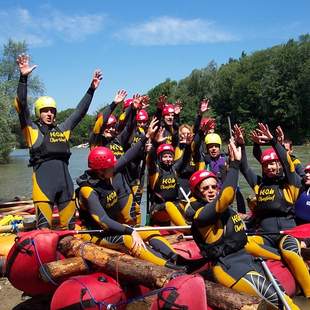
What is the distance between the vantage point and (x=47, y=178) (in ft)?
18.6

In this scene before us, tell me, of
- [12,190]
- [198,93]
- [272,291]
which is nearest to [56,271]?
[272,291]

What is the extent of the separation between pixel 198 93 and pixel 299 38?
16.2m

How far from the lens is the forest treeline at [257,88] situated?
52381mm

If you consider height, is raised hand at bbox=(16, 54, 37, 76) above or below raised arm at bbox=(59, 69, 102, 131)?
above

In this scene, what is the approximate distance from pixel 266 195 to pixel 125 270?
7.34 feet

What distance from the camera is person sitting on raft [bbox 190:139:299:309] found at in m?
3.97

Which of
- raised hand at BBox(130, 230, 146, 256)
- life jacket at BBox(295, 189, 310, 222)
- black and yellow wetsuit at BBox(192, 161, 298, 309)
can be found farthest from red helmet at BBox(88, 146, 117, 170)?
life jacket at BBox(295, 189, 310, 222)

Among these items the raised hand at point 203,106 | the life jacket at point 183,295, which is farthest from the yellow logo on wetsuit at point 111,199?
the raised hand at point 203,106

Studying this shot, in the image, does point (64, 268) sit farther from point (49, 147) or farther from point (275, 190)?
point (275, 190)

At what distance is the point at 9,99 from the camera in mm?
32656

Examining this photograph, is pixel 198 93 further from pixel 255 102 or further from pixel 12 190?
pixel 12 190

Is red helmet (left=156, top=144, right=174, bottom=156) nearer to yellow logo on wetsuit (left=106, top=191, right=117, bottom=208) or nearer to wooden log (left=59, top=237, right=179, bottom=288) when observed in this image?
yellow logo on wetsuit (left=106, top=191, right=117, bottom=208)

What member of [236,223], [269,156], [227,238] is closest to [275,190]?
[269,156]

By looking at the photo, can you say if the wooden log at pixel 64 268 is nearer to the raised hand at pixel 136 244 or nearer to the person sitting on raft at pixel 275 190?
the raised hand at pixel 136 244
